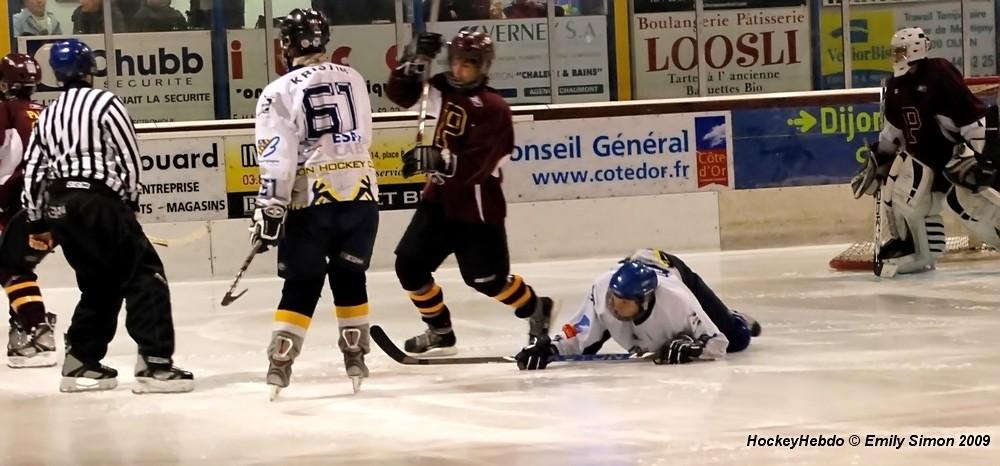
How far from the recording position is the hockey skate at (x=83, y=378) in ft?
16.5

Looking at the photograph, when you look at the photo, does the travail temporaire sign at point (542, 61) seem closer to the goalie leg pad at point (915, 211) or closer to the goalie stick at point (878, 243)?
the goalie stick at point (878, 243)

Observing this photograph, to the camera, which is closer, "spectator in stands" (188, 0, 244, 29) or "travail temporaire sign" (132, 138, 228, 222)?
"travail temporaire sign" (132, 138, 228, 222)

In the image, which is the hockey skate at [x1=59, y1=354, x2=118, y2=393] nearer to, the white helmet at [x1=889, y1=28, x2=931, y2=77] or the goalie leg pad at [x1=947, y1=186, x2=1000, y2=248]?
the white helmet at [x1=889, y1=28, x2=931, y2=77]

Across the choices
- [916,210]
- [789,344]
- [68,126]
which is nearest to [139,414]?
[68,126]

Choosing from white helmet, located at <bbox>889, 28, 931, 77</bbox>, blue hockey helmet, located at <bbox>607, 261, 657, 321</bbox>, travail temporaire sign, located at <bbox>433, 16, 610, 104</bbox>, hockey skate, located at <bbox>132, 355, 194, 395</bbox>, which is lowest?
hockey skate, located at <bbox>132, 355, 194, 395</bbox>

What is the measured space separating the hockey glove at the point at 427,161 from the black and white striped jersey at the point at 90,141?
914 mm

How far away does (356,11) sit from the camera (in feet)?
Result: 32.3

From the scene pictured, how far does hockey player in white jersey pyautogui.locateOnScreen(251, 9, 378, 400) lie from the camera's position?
15.1 feet

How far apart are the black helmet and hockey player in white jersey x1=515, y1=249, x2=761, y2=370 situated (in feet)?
3.91

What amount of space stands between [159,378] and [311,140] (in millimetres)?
951

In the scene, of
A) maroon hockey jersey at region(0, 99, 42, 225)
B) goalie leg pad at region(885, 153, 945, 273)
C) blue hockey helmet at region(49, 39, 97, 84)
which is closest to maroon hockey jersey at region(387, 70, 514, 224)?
blue hockey helmet at region(49, 39, 97, 84)

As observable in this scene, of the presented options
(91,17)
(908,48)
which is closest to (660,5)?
(908,48)

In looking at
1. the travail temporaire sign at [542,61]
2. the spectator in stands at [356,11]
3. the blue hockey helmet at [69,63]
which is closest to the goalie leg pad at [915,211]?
the travail temporaire sign at [542,61]

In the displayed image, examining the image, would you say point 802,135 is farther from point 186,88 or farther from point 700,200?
point 186,88
